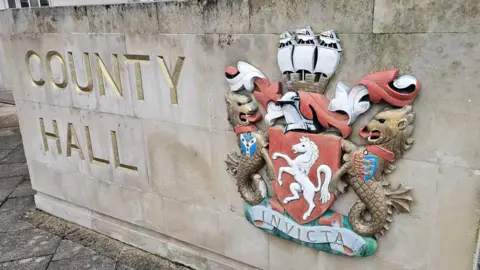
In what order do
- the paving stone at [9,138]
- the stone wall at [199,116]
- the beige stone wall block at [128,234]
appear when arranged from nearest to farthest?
the stone wall at [199,116] < the beige stone wall block at [128,234] < the paving stone at [9,138]

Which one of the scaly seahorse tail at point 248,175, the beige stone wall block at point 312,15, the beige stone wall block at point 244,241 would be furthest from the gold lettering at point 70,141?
the beige stone wall block at point 312,15

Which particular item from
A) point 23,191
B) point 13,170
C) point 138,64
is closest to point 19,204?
point 23,191

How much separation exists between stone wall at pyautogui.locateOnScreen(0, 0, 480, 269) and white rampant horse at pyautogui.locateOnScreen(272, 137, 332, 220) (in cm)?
22

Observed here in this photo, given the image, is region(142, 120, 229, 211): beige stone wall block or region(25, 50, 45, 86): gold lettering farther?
region(25, 50, 45, 86): gold lettering

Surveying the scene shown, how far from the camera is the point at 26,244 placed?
443cm

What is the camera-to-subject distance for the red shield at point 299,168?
271 cm

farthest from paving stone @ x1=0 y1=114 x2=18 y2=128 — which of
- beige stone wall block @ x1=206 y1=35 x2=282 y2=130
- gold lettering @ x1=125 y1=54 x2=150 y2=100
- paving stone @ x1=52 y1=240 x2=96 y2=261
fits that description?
beige stone wall block @ x1=206 y1=35 x2=282 y2=130

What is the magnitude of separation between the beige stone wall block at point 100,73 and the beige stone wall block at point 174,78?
6.8 inches

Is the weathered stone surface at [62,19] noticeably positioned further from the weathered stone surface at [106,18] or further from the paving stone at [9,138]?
the paving stone at [9,138]

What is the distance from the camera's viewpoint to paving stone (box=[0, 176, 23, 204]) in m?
5.64

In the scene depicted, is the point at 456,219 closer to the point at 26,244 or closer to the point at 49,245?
the point at 49,245

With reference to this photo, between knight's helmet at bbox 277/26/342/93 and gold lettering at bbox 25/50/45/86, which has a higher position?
knight's helmet at bbox 277/26/342/93

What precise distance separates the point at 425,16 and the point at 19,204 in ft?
17.3

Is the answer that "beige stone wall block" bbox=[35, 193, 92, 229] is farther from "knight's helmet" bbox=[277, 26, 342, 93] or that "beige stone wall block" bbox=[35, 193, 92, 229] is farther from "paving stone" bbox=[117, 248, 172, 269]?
"knight's helmet" bbox=[277, 26, 342, 93]
